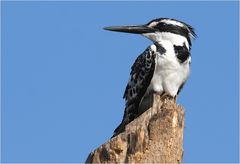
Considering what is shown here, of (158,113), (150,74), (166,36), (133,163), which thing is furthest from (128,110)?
(133,163)

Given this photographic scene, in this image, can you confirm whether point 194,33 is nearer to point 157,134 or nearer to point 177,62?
point 177,62

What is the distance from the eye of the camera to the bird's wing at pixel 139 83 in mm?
11359

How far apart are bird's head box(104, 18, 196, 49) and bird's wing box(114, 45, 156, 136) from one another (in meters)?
0.40

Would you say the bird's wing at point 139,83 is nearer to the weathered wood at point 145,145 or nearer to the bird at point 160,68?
the bird at point 160,68

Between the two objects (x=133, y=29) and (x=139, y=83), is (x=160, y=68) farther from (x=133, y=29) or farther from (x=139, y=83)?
(x=133, y=29)

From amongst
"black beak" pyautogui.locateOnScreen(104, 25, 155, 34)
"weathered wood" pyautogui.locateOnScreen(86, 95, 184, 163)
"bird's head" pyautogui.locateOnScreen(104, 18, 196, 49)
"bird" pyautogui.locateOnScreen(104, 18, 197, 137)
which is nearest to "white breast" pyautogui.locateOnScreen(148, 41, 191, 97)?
"bird" pyautogui.locateOnScreen(104, 18, 197, 137)

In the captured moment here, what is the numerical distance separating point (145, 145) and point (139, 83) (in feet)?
12.5

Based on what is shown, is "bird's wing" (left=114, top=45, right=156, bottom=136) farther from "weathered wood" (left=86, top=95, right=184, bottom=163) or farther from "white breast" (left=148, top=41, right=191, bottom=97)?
"weathered wood" (left=86, top=95, right=184, bottom=163)

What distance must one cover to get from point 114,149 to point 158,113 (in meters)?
0.85

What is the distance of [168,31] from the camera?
11867 millimetres

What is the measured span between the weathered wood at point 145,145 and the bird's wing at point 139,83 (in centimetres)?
315

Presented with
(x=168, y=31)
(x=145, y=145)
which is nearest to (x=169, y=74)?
(x=168, y=31)

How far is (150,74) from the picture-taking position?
11.4m

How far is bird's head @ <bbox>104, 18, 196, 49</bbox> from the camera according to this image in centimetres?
1182
